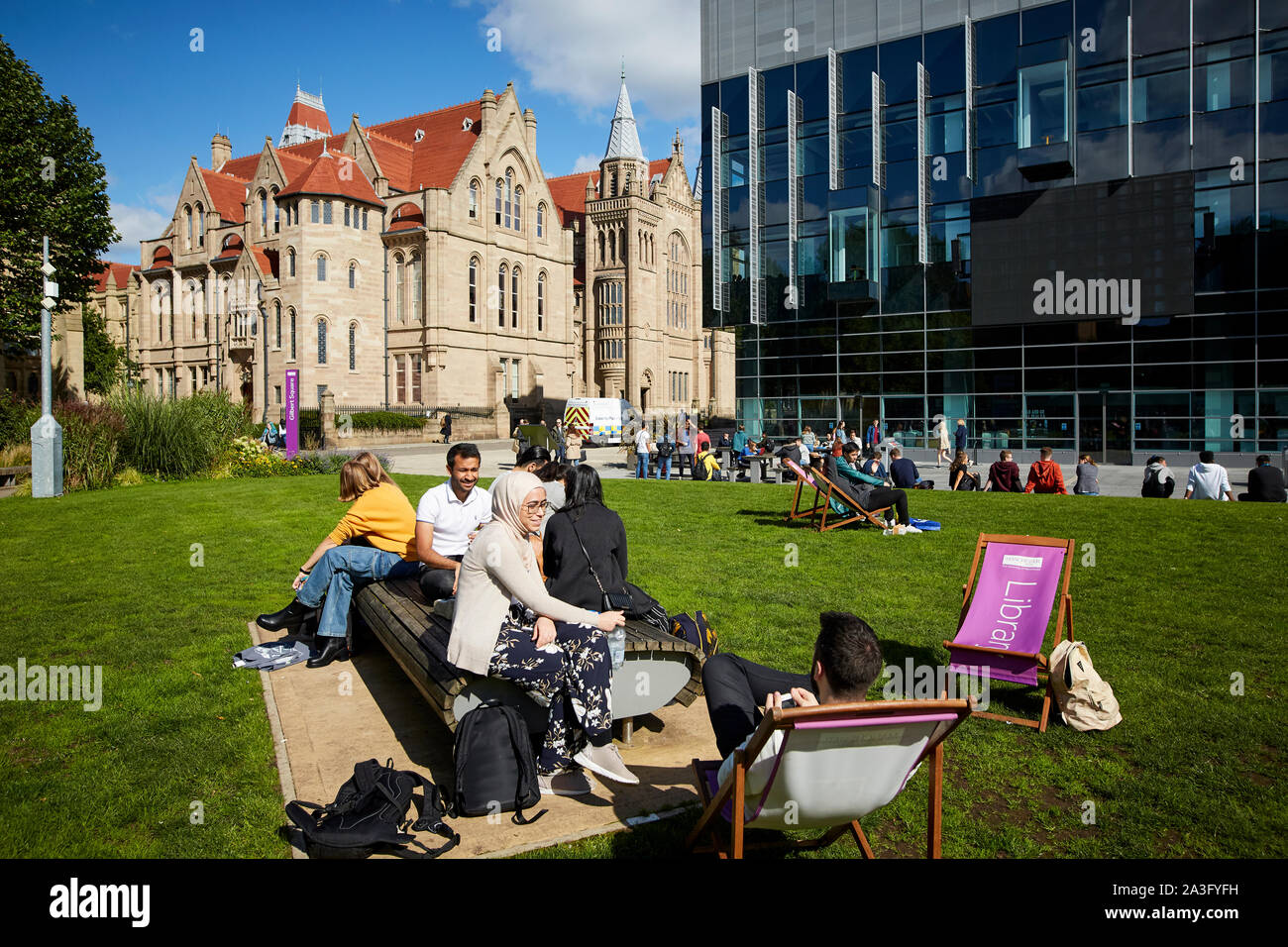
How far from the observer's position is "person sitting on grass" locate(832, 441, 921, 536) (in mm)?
12312

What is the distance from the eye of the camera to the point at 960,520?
13367 mm

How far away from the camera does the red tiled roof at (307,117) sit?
81.4 meters

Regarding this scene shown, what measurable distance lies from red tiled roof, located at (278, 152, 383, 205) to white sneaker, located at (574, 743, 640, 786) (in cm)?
5341

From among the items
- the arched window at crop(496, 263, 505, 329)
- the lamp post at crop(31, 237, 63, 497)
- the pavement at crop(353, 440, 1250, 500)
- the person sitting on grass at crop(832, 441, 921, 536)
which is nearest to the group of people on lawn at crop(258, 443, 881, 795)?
the person sitting on grass at crop(832, 441, 921, 536)

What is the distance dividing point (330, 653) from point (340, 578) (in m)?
0.61

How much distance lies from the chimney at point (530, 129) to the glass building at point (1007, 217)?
23.6 m

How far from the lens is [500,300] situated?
5834 centimetres

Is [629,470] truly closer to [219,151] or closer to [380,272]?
[380,272]

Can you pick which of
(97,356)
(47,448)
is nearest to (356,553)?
(47,448)

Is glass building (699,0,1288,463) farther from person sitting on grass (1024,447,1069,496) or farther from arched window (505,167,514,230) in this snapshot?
arched window (505,167,514,230)
